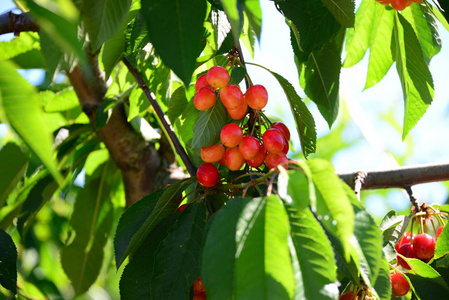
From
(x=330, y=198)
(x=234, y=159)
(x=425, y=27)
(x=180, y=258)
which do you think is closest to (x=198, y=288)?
(x=180, y=258)

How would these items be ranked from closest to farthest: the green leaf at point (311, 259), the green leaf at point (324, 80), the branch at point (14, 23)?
the green leaf at point (311, 259) < the green leaf at point (324, 80) < the branch at point (14, 23)

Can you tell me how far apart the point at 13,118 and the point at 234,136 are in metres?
0.40

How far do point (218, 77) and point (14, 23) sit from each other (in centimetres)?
60

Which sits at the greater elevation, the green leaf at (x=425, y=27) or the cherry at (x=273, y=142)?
the green leaf at (x=425, y=27)

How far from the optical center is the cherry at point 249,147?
30.0 inches

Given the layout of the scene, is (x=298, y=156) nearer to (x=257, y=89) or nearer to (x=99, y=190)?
(x=99, y=190)

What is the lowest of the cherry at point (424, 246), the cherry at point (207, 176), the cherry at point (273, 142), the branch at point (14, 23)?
the cherry at point (424, 246)

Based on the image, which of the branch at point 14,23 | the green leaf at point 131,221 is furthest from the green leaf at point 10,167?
the green leaf at point 131,221

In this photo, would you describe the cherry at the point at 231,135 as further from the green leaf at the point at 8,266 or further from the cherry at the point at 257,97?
the green leaf at the point at 8,266

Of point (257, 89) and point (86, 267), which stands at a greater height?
point (257, 89)

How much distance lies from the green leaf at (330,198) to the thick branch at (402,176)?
56cm

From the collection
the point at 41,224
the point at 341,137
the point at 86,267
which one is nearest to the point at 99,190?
the point at 86,267

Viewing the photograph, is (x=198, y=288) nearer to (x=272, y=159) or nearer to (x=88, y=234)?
(x=272, y=159)

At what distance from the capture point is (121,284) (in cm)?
76
